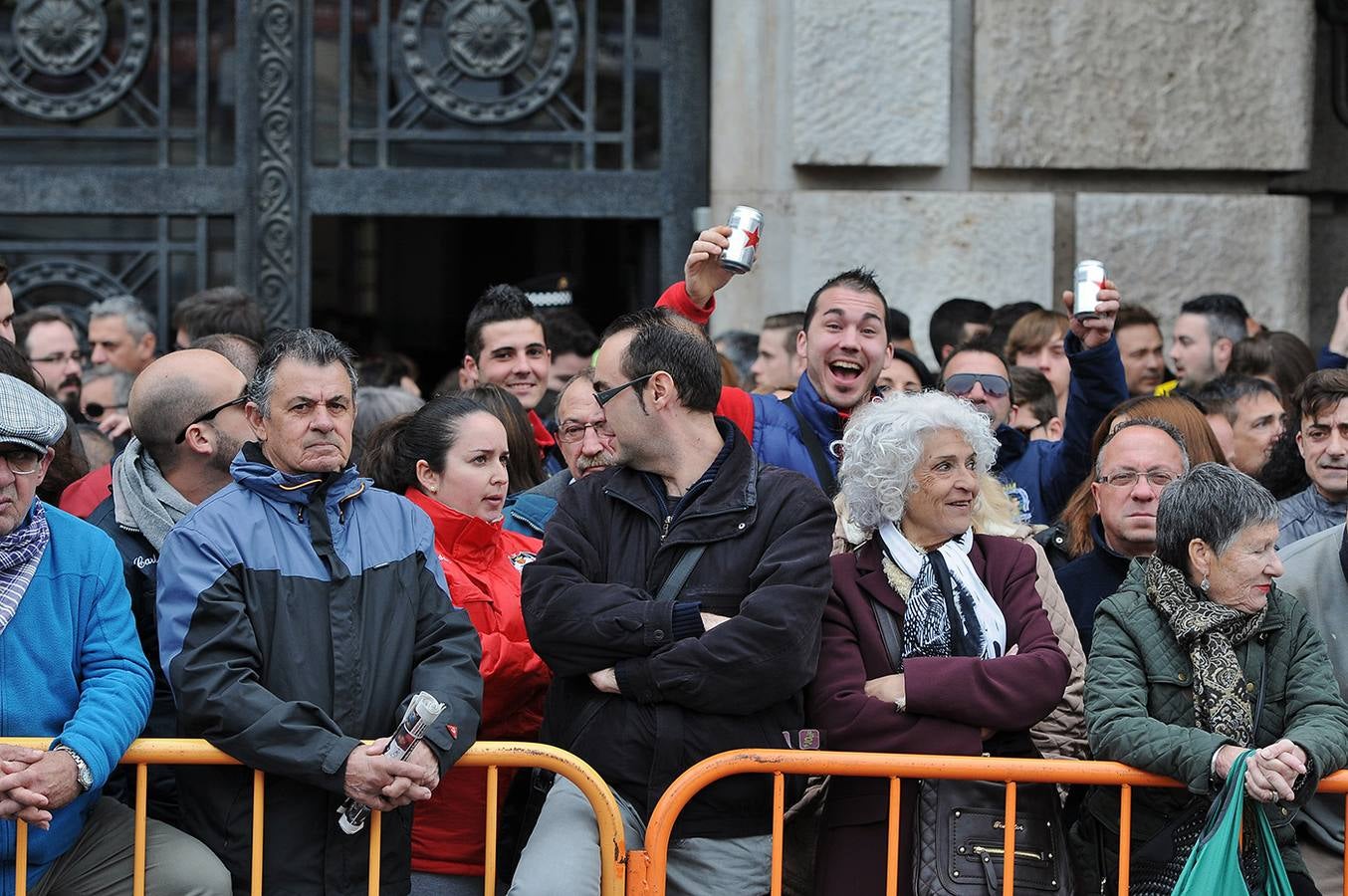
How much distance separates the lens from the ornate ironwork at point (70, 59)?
729 centimetres

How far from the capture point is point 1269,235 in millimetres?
7277

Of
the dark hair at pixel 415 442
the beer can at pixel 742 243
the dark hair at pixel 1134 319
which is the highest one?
the beer can at pixel 742 243

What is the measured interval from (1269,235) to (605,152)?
2.76 metres

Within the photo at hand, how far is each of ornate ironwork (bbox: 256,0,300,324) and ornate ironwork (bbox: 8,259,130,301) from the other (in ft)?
2.05

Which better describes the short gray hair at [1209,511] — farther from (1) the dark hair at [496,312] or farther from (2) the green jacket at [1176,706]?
(1) the dark hair at [496,312]

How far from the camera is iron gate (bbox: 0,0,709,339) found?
7.31 metres

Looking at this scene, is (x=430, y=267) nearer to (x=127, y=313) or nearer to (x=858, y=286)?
(x=127, y=313)

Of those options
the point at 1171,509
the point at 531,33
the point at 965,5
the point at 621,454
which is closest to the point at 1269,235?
the point at 965,5

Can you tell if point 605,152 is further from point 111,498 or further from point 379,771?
point 379,771

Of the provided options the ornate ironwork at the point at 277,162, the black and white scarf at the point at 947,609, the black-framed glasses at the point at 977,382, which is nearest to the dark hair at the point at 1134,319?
the black-framed glasses at the point at 977,382

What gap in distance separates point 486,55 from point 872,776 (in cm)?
428

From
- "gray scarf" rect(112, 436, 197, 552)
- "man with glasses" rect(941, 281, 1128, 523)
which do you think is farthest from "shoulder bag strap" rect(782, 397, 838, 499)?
"gray scarf" rect(112, 436, 197, 552)

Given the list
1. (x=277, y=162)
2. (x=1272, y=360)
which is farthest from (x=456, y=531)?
(x=277, y=162)

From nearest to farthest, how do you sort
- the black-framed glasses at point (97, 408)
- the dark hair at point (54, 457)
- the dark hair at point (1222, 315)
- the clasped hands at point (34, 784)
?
1. the clasped hands at point (34, 784)
2. the dark hair at point (54, 457)
3. the dark hair at point (1222, 315)
4. the black-framed glasses at point (97, 408)
